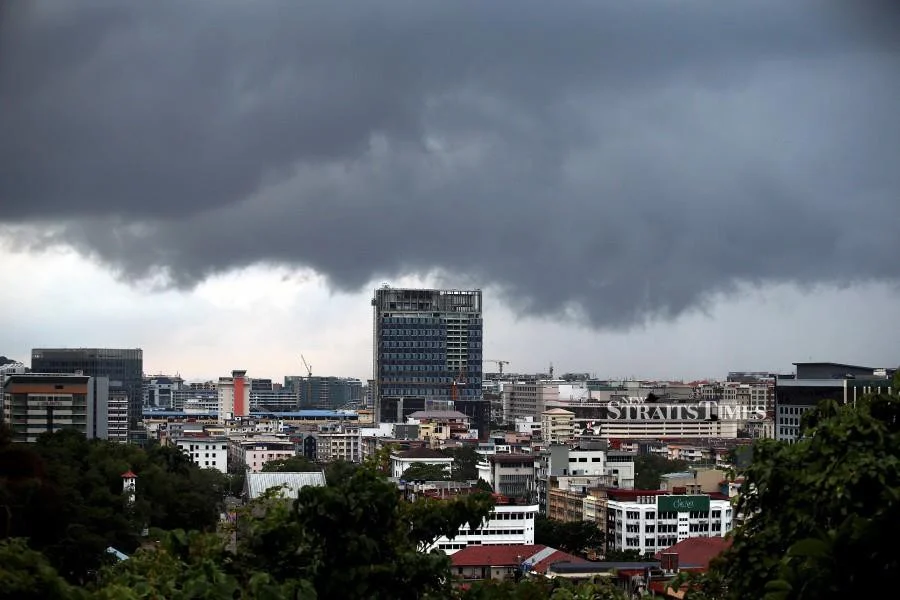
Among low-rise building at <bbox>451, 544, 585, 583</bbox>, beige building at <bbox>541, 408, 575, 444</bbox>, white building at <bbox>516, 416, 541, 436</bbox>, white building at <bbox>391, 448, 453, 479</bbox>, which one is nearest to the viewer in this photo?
low-rise building at <bbox>451, 544, 585, 583</bbox>

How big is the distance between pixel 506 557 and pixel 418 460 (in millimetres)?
37419

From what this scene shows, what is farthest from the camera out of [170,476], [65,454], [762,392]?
[762,392]

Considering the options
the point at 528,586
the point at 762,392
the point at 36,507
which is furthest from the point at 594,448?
the point at 762,392

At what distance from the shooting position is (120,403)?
319ft

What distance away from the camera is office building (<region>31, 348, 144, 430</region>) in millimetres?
114875

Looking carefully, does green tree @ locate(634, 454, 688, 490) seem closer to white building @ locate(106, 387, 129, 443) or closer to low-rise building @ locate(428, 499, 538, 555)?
low-rise building @ locate(428, 499, 538, 555)

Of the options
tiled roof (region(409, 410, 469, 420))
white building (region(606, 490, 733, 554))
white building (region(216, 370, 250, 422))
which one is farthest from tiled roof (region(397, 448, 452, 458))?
white building (region(216, 370, 250, 422))

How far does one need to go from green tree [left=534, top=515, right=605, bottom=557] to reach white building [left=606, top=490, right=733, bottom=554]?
3.19 ft

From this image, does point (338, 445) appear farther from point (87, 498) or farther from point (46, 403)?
point (87, 498)

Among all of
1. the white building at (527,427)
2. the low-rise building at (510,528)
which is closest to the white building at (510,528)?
the low-rise building at (510,528)

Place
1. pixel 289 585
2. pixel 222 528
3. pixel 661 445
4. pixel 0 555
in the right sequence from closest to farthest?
pixel 0 555, pixel 289 585, pixel 222 528, pixel 661 445

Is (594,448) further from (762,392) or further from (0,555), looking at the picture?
(762,392)

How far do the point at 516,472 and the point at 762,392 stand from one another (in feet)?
237

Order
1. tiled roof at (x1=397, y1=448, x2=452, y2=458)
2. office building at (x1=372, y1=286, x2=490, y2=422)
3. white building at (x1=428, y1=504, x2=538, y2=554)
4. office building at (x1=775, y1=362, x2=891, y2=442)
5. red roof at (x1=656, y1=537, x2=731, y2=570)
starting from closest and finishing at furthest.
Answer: red roof at (x1=656, y1=537, x2=731, y2=570) < white building at (x1=428, y1=504, x2=538, y2=554) < office building at (x1=775, y1=362, x2=891, y2=442) < tiled roof at (x1=397, y1=448, x2=452, y2=458) < office building at (x1=372, y1=286, x2=490, y2=422)
